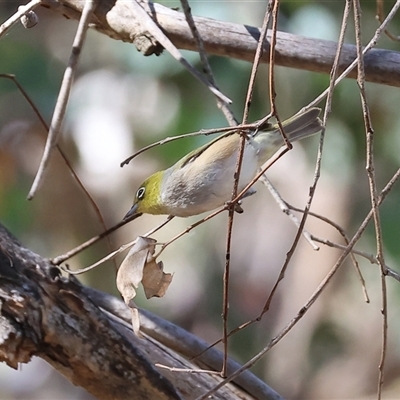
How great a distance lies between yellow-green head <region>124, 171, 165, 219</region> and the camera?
4.43 feet

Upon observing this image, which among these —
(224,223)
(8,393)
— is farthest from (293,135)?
(8,393)

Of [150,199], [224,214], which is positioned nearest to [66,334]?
[150,199]

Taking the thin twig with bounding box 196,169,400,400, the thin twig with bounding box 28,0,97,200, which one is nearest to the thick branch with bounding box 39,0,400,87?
the thin twig with bounding box 28,0,97,200

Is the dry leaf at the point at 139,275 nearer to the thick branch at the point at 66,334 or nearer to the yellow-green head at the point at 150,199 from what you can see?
the thick branch at the point at 66,334

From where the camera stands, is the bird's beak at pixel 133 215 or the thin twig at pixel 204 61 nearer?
the thin twig at pixel 204 61

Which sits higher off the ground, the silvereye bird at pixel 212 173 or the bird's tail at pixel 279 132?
the bird's tail at pixel 279 132

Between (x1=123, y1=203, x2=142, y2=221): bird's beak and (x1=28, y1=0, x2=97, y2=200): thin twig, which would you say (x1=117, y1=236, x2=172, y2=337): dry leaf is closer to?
(x1=28, y1=0, x2=97, y2=200): thin twig

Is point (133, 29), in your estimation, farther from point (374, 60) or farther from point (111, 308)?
point (111, 308)

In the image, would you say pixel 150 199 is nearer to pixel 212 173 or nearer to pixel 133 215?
pixel 133 215

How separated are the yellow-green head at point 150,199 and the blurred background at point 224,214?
1157 millimetres

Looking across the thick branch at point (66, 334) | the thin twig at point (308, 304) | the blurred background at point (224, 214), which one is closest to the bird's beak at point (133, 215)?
the thick branch at point (66, 334)

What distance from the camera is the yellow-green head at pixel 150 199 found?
1.35 m

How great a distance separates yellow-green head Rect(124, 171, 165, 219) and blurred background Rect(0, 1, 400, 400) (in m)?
1.16

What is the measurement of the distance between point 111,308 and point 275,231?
2925 mm
